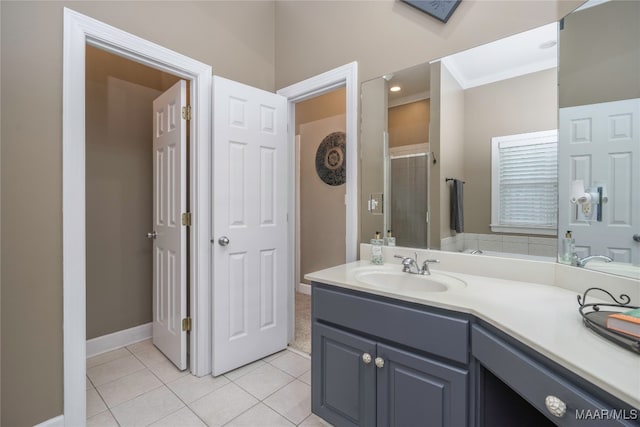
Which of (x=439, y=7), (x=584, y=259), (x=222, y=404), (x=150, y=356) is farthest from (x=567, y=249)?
(x=150, y=356)

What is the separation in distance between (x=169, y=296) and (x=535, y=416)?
7.26 ft

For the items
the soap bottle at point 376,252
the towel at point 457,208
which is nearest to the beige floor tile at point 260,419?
the soap bottle at point 376,252

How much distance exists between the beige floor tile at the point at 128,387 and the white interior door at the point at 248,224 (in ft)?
1.39

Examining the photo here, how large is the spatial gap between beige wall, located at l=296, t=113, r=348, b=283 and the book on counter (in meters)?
2.57

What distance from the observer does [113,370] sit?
6.86 feet

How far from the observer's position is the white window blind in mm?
1347

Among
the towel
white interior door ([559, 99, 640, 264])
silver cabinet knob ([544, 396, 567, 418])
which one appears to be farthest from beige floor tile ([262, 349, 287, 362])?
white interior door ([559, 99, 640, 264])

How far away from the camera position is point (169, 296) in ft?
7.18

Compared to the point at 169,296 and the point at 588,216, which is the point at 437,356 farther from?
the point at 169,296

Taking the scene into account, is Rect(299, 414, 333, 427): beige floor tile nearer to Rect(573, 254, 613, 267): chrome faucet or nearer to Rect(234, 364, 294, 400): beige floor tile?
Rect(234, 364, 294, 400): beige floor tile

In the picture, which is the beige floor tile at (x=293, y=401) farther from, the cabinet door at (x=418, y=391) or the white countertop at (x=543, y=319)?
the white countertop at (x=543, y=319)

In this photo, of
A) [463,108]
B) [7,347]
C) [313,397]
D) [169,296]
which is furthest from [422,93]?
[7,347]

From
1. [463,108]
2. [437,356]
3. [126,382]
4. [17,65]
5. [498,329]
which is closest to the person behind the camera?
[498,329]

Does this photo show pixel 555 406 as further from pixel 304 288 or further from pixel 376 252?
pixel 304 288
